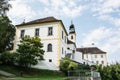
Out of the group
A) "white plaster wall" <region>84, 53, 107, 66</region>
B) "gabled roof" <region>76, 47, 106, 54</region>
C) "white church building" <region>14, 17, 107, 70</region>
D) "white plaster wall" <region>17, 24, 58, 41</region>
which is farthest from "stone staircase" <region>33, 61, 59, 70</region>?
"gabled roof" <region>76, 47, 106, 54</region>

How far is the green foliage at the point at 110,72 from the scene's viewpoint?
99.4ft

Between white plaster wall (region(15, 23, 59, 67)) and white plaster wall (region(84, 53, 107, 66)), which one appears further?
white plaster wall (region(84, 53, 107, 66))

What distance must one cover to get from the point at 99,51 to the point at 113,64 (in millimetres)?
50430

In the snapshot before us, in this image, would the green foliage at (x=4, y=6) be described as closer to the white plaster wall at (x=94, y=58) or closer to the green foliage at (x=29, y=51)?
the green foliage at (x=29, y=51)

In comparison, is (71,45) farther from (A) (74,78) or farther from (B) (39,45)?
(A) (74,78)

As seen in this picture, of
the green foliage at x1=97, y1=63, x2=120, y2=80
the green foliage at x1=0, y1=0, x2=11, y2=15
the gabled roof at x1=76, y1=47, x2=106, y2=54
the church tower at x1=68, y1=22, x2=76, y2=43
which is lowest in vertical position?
the green foliage at x1=97, y1=63, x2=120, y2=80

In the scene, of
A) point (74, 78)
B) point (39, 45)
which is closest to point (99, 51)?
point (39, 45)

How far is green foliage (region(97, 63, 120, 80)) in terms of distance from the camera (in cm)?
3030

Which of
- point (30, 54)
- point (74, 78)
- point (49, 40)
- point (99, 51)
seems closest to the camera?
point (74, 78)

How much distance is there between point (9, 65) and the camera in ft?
95.4

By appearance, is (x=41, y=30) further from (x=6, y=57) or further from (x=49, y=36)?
(x=6, y=57)

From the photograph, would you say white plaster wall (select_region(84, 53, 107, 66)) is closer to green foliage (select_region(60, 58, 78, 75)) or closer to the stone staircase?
the stone staircase

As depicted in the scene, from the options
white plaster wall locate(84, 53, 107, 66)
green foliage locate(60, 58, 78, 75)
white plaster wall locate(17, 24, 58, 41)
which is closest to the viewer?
green foliage locate(60, 58, 78, 75)

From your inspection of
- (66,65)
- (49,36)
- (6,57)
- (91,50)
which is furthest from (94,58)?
(6,57)
